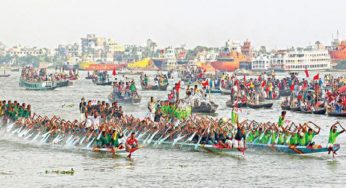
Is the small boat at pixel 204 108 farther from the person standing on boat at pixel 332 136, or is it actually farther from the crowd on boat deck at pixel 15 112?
the person standing on boat at pixel 332 136

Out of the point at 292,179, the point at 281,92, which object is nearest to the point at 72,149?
the point at 292,179

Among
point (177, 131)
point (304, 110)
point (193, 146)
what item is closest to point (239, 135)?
point (193, 146)

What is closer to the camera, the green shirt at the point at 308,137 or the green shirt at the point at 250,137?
the green shirt at the point at 308,137

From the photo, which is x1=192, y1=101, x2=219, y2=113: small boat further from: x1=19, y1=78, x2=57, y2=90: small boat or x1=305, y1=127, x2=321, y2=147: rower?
x1=19, y1=78, x2=57, y2=90: small boat

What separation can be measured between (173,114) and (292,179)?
1636 cm

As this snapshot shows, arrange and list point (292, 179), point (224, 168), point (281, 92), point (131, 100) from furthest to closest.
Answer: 1. point (281, 92)
2. point (131, 100)
3. point (224, 168)
4. point (292, 179)

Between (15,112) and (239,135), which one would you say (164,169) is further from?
(15,112)

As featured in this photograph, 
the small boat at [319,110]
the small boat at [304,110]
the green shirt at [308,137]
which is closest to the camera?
the green shirt at [308,137]

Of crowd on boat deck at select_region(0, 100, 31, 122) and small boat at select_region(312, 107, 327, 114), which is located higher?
crowd on boat deck at select_region(0, 100, 31, 122)

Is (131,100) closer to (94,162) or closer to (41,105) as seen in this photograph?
(41,105)

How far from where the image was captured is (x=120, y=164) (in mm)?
44438

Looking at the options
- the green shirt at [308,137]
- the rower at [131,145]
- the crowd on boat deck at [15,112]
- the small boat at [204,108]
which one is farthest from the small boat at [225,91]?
the rower at [131,145]

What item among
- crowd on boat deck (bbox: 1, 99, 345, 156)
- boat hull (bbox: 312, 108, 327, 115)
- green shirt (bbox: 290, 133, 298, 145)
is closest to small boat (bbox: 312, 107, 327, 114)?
boat hull (bbox: 312, 108, 327, 115)

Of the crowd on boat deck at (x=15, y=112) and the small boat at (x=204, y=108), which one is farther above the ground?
the crowd on boat deck at (x=15, y=112)
